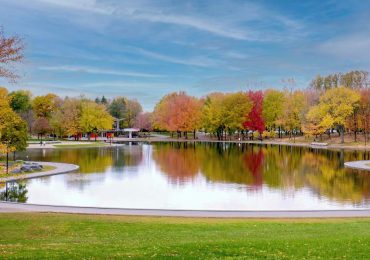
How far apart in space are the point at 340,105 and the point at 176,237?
90119 millimetres

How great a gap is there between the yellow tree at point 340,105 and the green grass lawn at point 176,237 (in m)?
81.7

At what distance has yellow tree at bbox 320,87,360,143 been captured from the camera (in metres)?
98.1

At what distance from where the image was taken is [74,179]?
40.2 meters

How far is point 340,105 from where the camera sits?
325ft

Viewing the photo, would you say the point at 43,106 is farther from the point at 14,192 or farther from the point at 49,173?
the point at 14,192

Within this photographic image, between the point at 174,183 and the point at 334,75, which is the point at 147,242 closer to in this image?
the point at 174,183

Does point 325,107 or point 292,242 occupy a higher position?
point 325,107

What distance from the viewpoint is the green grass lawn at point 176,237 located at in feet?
42.4

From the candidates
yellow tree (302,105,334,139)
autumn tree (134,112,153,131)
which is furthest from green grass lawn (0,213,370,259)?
autumn tree (134,112,153,131)

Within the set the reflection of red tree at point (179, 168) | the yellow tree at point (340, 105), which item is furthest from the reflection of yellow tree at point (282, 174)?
the yellow tree at point (340, 105)

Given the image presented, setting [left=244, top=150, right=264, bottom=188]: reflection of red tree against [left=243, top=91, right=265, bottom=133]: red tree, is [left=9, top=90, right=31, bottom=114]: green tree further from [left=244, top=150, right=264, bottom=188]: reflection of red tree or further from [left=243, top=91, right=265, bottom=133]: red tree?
[left=244, top=150, right=264, bottom=188]: reflection of red tree

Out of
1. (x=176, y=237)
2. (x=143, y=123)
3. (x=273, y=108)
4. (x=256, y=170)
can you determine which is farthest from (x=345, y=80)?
(x=176, y=237)

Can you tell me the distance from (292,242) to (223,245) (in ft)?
7.67

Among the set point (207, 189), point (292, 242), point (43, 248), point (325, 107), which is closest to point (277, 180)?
point (207, 189)
